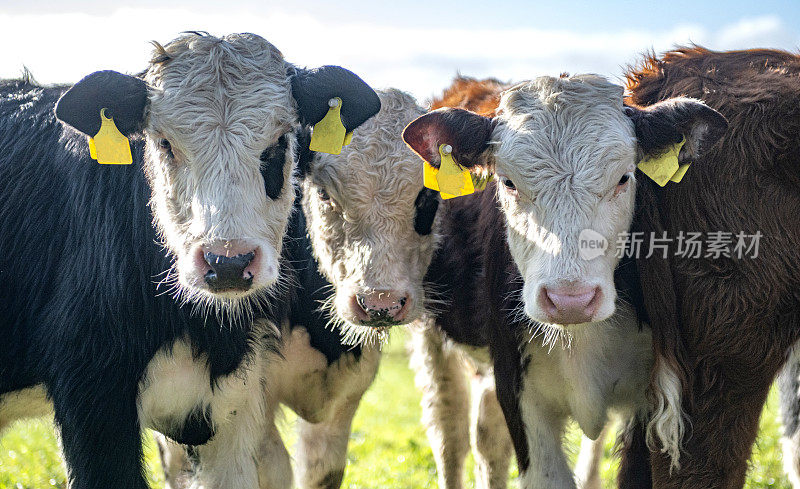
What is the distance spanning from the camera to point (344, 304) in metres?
4.68

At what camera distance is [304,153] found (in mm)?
4855

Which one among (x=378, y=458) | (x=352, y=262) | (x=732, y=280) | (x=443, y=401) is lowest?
(x=378, y=458)

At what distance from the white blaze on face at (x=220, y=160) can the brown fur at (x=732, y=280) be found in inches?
70.3

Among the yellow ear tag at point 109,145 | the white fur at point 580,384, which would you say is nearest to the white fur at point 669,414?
the white fur at point 580,384

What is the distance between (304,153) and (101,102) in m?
1.27

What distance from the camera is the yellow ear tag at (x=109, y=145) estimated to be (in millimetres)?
3889

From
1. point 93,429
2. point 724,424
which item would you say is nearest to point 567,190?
point 724,424

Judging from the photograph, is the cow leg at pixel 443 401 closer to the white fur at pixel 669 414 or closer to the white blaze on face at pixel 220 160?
the white fur at pixel 669 414

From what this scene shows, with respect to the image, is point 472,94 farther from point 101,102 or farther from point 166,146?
point 101,102

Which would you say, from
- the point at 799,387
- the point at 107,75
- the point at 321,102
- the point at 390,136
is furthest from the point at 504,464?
the point at 107,75

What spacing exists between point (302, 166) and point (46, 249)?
1.39 metres

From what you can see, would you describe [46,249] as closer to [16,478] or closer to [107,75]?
[107,75]

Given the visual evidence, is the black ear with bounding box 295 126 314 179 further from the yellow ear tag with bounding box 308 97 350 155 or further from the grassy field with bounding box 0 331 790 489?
the grassy field with bounding box 0 331 790 489

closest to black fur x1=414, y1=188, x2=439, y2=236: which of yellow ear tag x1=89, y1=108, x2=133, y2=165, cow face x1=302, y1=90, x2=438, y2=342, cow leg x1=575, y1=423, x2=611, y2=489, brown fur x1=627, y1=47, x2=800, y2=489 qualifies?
cow face x1=302, y1=90, x2=438, y2=342
